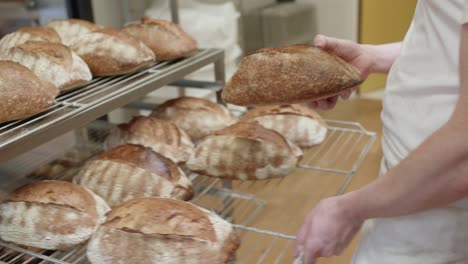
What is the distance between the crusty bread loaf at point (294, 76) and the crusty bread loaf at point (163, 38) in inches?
13.5

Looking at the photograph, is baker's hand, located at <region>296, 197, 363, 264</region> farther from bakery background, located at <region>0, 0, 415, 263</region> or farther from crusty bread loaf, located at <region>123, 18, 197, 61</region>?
crusty bread loaf, located at <region>123, 18, 197, 61</region>

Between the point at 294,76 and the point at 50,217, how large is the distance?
48 cm

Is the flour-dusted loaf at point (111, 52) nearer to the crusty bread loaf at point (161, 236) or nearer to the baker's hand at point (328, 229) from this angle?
the crusty bread loaf at point (161, 236)

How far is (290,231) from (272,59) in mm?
782

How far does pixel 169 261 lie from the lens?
76cm

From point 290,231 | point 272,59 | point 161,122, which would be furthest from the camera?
point 290,231

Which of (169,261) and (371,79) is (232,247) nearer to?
(169,261)

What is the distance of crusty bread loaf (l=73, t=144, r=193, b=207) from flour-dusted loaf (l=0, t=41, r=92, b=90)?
18 cm

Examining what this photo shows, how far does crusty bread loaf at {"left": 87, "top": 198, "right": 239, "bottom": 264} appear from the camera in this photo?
76 centimetres

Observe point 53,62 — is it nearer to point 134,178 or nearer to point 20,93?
point 20,93

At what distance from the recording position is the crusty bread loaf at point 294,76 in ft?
3.07

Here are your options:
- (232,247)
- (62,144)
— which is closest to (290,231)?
(62,144)

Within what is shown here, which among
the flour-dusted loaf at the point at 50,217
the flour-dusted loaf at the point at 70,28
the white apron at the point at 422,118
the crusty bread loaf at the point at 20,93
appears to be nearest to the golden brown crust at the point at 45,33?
the flour-dusted loaf at the point at 70,28

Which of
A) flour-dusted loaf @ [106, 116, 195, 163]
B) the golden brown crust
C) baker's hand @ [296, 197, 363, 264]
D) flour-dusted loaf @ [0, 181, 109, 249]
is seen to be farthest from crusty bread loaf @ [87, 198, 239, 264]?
the golden brown crust
